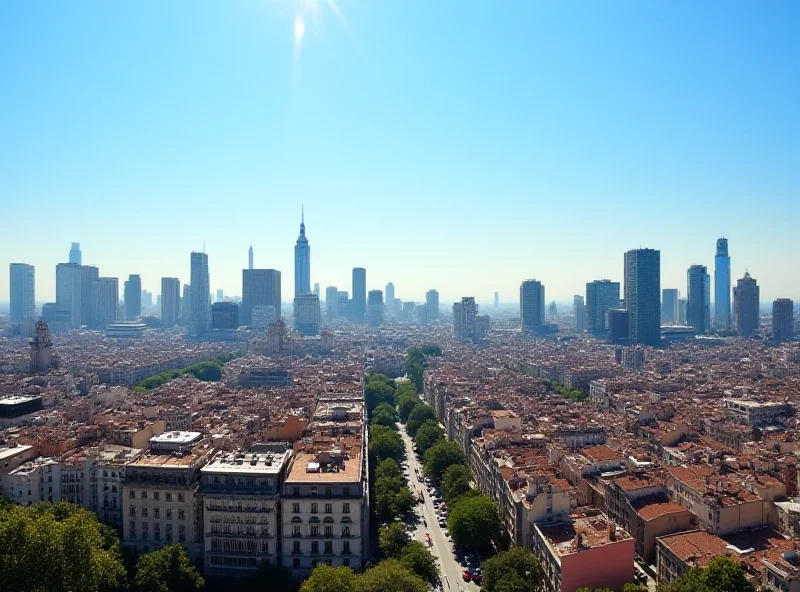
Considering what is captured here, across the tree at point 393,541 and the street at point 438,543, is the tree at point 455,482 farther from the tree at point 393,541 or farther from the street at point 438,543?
the tree at point 393,541

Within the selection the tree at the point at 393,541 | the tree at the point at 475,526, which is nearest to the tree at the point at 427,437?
the tree at the point at 475,526

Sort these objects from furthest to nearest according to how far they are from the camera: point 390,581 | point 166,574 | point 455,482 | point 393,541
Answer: point 455,482 → point 393,541 → point 166,574 → point 390,581

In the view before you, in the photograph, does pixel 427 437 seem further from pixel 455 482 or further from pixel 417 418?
pixel 455 482

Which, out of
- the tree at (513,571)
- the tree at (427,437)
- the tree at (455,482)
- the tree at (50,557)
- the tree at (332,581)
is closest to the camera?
the tree at (50,557)

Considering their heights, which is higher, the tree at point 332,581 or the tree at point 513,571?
the tree at point 332,581

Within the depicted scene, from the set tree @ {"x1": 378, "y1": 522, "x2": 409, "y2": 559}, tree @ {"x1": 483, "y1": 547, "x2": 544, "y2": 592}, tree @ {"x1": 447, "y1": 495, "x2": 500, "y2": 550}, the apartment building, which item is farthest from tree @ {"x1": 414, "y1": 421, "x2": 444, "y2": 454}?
tree @ {"x1": 483, "y1": 547, "x2": 544, "y2": 592}

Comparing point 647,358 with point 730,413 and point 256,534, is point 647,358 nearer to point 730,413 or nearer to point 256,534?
point 730,413

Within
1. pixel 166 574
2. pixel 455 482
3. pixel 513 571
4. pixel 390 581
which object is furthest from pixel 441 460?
pixel 166 574

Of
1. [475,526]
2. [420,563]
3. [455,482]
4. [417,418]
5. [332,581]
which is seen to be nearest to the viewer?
[332,581]
